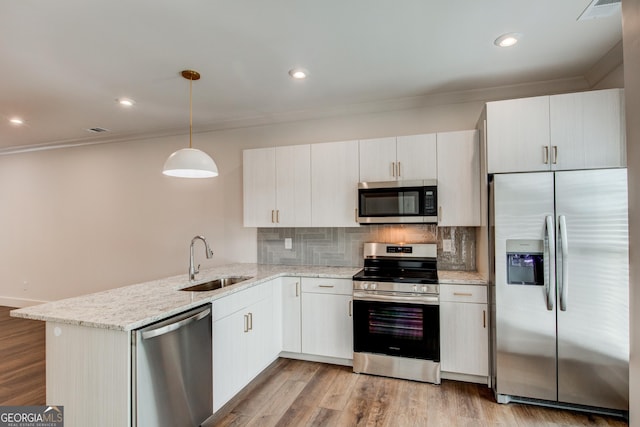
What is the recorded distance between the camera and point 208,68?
2.75 meters

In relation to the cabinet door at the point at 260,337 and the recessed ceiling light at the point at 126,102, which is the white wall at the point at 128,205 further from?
the cabinet door at the point at 260,337

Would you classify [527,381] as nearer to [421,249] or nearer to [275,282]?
[421,249]

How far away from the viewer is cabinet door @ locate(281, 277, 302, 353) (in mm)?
3289

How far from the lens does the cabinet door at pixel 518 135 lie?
2.60 metres

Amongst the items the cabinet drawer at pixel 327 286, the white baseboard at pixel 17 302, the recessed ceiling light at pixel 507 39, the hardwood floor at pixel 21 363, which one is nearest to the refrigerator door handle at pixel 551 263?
the recessed ceiling light at pixel 507 39

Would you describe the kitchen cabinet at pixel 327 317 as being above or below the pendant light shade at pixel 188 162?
below

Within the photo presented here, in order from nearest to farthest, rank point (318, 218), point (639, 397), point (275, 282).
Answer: point (639, 397) → point (275, 282) → point (318, 218)

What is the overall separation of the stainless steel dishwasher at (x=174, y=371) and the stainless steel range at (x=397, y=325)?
1355 millimetres

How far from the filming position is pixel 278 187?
3648 millimetres

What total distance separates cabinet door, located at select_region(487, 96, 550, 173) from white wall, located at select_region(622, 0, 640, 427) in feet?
6.20

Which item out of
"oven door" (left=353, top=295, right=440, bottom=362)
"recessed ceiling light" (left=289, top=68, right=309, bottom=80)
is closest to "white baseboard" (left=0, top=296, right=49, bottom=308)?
"oven door" (left=353, top=295, right=440, bottom=362)

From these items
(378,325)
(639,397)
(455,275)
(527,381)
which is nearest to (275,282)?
(378,325)

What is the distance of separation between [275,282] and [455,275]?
1666mm

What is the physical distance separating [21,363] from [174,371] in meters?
2.51
